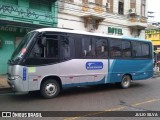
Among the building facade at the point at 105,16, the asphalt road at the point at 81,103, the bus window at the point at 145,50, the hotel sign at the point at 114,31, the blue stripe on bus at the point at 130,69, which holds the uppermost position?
the building facade at the point at 105,16

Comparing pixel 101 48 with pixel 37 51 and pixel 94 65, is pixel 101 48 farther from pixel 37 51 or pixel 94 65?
pixel 37 51

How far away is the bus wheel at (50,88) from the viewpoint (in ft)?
34.6

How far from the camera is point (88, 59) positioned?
475 inches

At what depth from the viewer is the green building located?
58.7ft

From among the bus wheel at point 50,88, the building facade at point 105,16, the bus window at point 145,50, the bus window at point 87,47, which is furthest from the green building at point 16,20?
the bus wheel at point 50,88

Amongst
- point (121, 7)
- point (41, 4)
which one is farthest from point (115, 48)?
point (121, 7)

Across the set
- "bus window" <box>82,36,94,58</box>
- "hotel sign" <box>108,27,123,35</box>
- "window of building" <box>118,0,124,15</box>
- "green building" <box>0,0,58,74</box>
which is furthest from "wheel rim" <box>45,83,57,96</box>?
"window of building" <box>118,0,124,15</box>

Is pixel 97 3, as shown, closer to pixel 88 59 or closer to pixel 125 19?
pixel 125 19

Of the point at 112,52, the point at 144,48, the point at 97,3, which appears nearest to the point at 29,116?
the point at 112,52

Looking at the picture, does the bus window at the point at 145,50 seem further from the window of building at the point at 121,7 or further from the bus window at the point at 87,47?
the window of building at the point at 121,7

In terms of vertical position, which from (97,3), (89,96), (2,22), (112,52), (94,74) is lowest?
(89,96)

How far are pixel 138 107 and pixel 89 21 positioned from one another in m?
15.5

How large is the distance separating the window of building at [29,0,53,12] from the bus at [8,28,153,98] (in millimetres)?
8431

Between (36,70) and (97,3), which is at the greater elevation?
(97,3)
